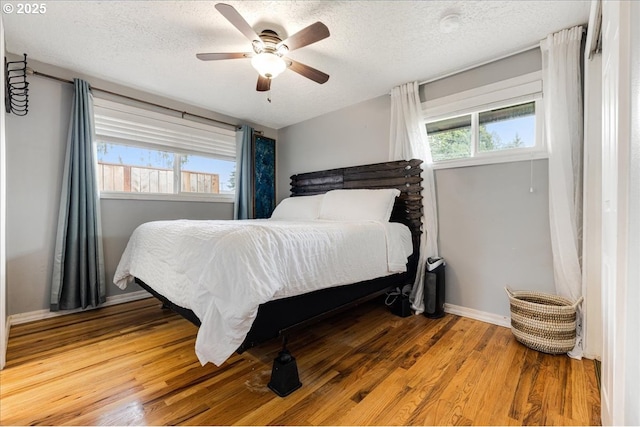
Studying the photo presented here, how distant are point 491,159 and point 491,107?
488mm

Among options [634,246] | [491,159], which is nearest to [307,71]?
[491,159]

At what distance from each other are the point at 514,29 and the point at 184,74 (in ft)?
9.45

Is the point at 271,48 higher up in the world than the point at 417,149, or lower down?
higher up

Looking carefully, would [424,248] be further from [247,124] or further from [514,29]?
[247,124]

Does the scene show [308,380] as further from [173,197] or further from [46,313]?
[173,197]

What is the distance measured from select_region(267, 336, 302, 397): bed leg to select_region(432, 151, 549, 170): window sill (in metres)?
2.20

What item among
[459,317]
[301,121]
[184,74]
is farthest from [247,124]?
[459,317]

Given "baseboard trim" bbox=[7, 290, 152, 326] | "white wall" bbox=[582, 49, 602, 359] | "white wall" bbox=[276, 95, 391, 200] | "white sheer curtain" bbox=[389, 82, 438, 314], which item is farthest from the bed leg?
"white wall" bbox=[276, 95, 391, 200]

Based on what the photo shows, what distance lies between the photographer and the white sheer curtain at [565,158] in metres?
1.90

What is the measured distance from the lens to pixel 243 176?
3746 millimetres

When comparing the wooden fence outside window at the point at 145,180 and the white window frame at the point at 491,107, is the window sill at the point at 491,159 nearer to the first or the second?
the white window frame at the point at 491,107

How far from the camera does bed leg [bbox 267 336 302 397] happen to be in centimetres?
140

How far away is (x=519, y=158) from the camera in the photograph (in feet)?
7.27

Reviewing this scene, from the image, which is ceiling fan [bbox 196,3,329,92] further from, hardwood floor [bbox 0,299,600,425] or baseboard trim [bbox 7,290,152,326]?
baseboard trim [bbox 7,290,152,326]
